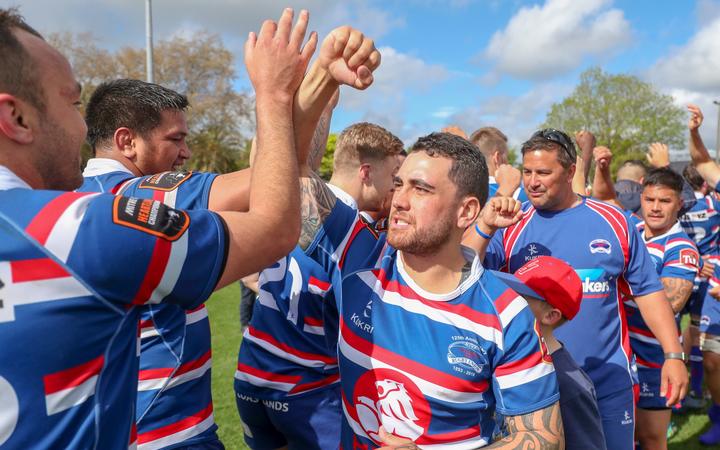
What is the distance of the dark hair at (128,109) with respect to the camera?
2395mm

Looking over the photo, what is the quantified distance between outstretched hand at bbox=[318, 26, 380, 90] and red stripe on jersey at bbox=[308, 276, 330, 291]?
1.31 meters

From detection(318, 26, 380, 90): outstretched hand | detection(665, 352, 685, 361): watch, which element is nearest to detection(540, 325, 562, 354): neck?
detection(665, 352, 685, 361): watch

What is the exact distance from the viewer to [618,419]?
126 inches

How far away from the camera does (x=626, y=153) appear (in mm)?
45219

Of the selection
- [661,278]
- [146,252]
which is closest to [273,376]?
[146,252]

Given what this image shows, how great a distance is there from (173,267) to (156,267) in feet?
0.12

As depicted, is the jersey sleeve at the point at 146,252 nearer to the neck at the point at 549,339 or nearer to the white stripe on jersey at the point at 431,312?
the white stripe on jersey at the point at 431,312

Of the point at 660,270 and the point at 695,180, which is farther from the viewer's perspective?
the point at 695,180

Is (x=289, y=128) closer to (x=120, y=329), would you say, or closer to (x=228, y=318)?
(x=120, y=329)

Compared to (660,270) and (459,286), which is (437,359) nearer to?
(459,286)

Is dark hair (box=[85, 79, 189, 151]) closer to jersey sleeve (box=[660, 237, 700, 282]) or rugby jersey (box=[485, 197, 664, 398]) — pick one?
rugby jersey (box=[485, 197, 664, 398])

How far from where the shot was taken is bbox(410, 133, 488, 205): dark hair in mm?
2303

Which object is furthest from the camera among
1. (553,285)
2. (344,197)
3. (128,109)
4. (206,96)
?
(206,96)

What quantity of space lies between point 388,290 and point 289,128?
3.11ft
